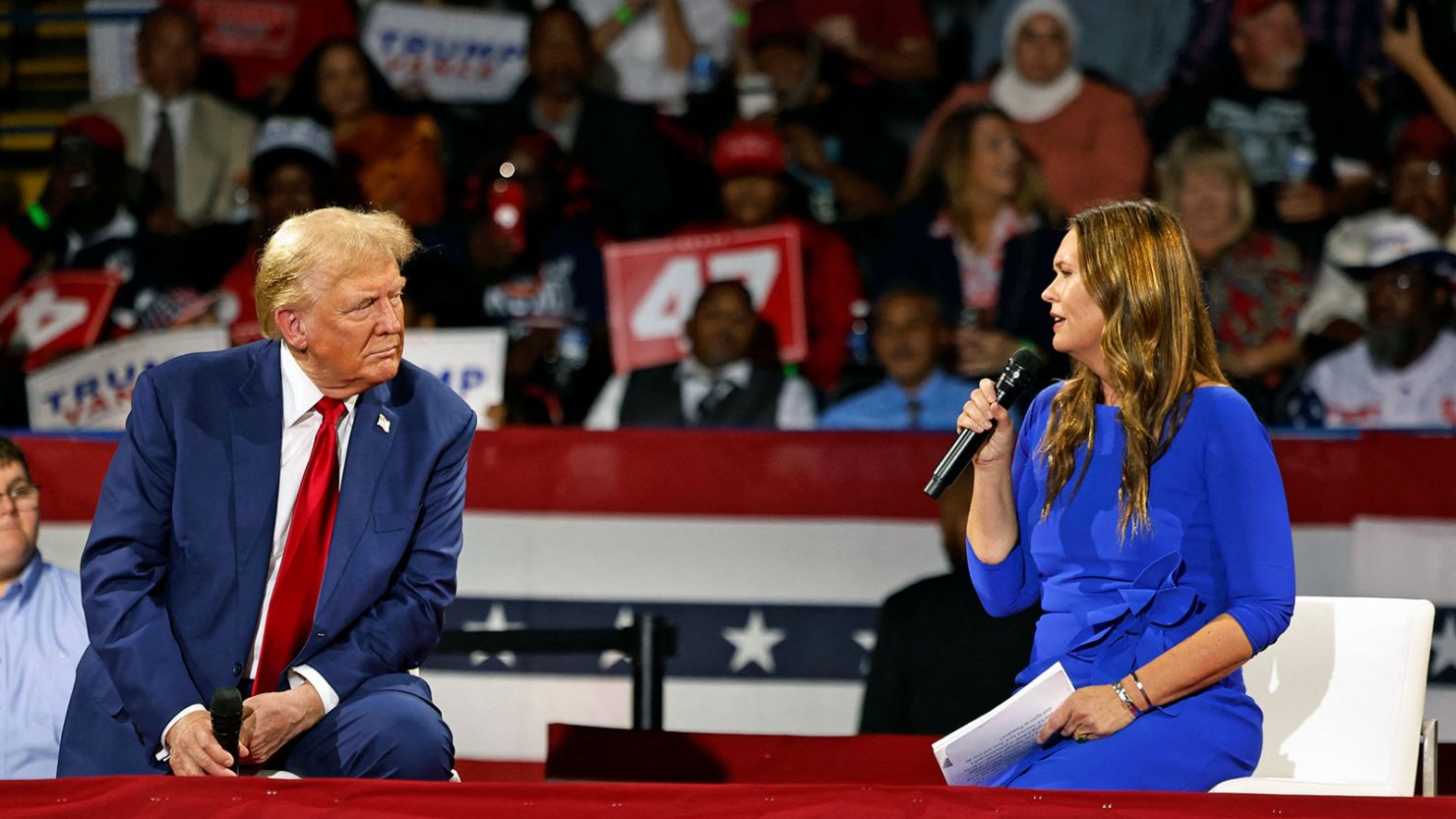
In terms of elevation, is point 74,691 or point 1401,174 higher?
point 1401,174

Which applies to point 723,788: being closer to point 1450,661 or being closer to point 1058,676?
point 1058,676

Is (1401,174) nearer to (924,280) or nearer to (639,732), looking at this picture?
(924,280)

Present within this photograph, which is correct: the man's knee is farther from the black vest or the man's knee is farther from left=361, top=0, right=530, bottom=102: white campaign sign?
left=361, top=0, right=530, bottom=102: white campaign sign

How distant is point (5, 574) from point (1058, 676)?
1.91 meters

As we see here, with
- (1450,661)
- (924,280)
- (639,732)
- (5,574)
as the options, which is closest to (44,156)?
(924,280)

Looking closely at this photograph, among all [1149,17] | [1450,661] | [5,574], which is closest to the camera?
[5,574]

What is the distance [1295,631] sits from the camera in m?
2.61

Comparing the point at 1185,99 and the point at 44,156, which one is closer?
the point at 1185,99

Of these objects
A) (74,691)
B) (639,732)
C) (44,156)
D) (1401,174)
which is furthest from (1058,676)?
(44,156)

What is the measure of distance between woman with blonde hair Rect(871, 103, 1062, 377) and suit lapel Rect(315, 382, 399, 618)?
9.97 feet

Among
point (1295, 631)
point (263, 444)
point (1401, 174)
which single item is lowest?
point (1295, 631)

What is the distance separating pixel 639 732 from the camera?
9.26ft

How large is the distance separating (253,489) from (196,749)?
0.36m

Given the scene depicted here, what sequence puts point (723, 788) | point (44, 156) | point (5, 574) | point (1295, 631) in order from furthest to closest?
point (44, 156), point (5, 574), point (1295, 631), point (723, 788)
